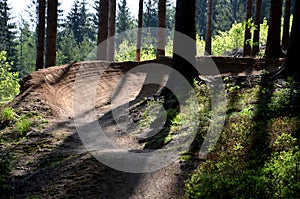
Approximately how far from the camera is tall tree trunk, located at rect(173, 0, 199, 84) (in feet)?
36.7

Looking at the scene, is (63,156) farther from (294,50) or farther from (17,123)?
(294,50)

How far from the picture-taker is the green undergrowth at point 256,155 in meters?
4.86

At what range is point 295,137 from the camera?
612 cm

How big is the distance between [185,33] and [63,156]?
5595mm

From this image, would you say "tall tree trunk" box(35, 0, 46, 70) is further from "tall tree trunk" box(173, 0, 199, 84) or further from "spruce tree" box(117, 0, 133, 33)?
"spruce tree" box(117, 0, 133, 33)

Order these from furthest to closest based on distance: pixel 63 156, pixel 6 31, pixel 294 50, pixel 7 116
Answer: pixel 6 31, pixel 7 116, pixel 294 50, pixel 63 156

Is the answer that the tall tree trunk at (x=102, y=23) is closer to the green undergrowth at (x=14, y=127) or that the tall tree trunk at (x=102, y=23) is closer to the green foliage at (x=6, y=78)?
the green foliage at (x=6, y=78)

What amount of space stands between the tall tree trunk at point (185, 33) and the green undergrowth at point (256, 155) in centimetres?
302

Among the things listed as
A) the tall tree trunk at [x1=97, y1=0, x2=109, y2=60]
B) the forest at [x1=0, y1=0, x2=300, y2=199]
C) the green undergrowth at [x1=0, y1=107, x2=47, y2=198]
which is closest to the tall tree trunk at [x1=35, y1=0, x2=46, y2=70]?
the forest at [x1=0, y1=0, x2=300, y2=199]

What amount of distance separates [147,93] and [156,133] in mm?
6061

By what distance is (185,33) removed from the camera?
1132 cm

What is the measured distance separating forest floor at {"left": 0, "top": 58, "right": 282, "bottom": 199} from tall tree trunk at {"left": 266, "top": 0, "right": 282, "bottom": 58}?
2.44 feet

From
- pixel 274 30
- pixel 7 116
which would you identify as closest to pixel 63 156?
pixel 7 116

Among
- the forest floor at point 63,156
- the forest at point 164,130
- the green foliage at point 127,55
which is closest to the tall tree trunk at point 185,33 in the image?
the forest at point 164,130
